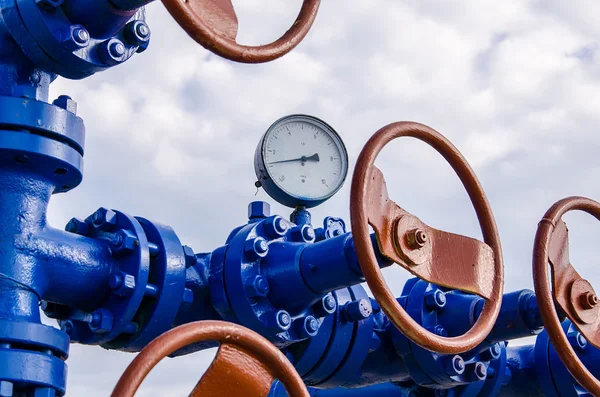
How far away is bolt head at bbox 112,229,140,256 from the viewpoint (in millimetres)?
2246

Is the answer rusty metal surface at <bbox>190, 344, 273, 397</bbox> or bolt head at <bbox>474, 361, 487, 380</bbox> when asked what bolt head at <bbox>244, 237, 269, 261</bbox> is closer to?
bolt head at <bbox>474, 361, 487, 380</bbox>

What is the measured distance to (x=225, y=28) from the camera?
1.67 metres

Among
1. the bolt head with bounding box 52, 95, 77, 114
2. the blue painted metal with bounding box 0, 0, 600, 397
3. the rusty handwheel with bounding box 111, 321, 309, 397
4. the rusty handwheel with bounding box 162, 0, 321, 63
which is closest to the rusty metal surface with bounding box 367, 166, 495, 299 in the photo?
the blue painted metal with bounding box 0, 0, 600, 397

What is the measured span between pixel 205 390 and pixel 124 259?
0.92 metres

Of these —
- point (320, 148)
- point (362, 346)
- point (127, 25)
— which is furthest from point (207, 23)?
point (320, 148)

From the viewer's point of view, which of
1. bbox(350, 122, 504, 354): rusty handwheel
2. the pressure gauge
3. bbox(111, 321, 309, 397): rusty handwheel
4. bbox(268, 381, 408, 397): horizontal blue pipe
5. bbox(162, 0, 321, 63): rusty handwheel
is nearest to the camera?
bbox(111, 321, 309, 397): rusty handwheel

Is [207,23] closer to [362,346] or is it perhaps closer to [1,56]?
[1,56]

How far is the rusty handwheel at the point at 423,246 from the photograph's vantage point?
5.96ft

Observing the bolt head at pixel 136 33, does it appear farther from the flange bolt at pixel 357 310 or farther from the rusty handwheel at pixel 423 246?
the flange bolt at pixel 357 310

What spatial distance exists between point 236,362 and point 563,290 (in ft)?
3.65

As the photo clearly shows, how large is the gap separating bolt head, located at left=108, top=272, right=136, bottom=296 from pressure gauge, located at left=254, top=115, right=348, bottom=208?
0.84m

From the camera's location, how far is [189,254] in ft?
8.11

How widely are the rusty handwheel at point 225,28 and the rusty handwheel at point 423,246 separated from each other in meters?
0.29

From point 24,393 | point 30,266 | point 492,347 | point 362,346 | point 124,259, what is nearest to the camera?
point 24,393
